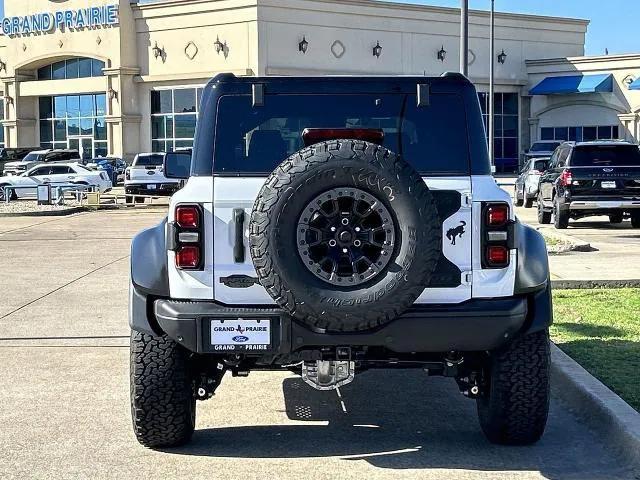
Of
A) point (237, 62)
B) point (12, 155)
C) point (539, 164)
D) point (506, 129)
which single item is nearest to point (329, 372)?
point (539, 164)

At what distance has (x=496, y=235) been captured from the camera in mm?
5691

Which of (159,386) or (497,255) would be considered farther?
(159,386)

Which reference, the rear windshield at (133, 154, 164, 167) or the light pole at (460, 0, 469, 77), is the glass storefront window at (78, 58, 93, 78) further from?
the light pole at (460, 0, 469, 77)

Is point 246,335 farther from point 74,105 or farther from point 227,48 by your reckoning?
point 74,105

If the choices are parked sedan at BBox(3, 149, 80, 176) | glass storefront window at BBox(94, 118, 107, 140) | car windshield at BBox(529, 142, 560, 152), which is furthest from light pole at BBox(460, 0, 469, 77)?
glass storefront window at BBox(94, 118, 107, 140)

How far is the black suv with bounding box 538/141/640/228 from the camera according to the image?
20891 millimetres

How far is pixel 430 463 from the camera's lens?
5824mm

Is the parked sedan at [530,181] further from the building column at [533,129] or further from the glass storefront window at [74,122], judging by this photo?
the glass storefront window at [74,122]

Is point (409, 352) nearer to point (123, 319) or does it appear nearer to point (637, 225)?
point (123, 319)

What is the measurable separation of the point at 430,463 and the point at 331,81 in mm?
2227

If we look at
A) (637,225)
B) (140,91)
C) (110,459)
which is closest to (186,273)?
(110,459)

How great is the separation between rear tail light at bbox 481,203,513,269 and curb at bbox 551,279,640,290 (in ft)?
22.6

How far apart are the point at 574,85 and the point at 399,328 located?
196 ft

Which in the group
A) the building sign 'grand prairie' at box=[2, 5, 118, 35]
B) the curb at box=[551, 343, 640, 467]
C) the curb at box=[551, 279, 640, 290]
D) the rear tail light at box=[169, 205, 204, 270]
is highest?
the building sign 'grand prairie' at box=[2, 5, 118, 35]
